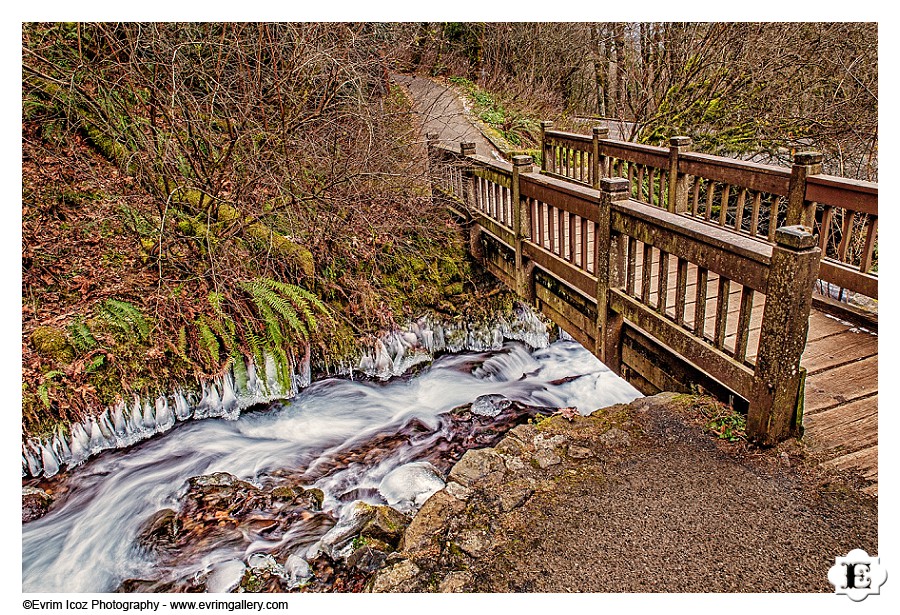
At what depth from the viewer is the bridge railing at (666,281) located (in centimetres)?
365

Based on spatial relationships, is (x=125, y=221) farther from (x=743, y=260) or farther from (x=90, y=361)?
(x=743, y=260)

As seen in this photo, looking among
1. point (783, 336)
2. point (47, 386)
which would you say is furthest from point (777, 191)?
point (47, 386)

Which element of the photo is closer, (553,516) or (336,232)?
(553,516)

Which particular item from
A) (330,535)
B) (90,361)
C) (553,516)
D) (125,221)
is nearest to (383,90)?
(125,221)

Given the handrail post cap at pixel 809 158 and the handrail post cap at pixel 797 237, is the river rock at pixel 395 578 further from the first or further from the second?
the handrail post cap at pixel 809 158

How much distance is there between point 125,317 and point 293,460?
2.45 metres

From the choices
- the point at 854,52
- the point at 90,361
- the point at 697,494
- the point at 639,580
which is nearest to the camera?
the point at 639,580

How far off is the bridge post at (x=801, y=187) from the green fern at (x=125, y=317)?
6.74 m

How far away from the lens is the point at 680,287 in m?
4.45

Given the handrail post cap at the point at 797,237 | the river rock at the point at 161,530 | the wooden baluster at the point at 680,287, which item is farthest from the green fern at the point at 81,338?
the handrail post cap at the point at 797,237

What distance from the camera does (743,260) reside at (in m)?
3.81

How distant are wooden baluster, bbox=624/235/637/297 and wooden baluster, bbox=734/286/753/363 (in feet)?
3.86

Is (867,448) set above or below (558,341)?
above

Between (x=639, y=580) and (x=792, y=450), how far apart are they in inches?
58.4
